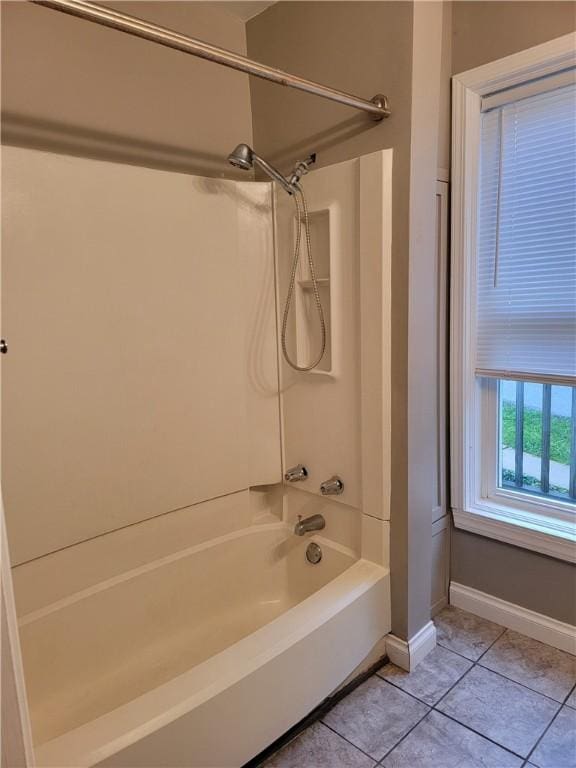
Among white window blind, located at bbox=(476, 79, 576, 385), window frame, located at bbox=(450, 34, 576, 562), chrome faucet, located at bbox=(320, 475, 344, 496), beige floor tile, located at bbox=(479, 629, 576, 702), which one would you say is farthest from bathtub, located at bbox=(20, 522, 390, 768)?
white window blind, located at bbox=(476, 79, 576, 385)

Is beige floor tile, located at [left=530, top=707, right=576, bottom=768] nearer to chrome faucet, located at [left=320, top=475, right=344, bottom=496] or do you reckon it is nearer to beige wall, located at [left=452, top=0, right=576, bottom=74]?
chrome faucet, located at [left=320, top=475, right=344, bottom=496]

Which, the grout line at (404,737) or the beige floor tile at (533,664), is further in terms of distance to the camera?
the beige floor tile at (533,664)

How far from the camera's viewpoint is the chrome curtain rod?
112 cm

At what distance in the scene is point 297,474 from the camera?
214 cm

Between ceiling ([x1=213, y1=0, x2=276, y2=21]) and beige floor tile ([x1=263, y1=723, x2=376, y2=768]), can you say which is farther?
ceiling ([x1=213, y1=0, x2=276, y2=21])

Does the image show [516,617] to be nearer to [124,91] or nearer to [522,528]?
[522,528]

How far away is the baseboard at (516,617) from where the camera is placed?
1.95m

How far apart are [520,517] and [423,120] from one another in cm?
154

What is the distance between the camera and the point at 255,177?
88.9 inches

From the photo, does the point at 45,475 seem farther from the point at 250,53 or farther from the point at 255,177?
the point at 250,53

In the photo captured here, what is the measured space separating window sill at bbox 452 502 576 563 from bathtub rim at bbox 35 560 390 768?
626 mm

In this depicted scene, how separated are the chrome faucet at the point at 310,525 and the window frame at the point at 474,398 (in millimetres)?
589

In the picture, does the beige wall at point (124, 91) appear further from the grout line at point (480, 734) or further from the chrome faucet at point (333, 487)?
the grout line at point (480, 734)

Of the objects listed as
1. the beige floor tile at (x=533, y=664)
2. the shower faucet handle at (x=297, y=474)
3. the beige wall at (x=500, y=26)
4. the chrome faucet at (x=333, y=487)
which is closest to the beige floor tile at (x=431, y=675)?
the beige floor tile at (x=533, y=664)
